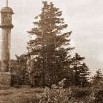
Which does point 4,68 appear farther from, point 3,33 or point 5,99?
point 5,99

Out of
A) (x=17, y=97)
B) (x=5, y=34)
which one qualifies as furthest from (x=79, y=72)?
(x=17, y=97)

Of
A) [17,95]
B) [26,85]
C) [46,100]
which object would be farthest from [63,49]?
[46,100]

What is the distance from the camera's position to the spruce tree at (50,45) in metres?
36.2

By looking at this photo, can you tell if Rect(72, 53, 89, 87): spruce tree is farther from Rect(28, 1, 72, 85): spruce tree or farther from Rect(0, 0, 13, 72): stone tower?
Rect(0, 0, 13, 72): stone tower

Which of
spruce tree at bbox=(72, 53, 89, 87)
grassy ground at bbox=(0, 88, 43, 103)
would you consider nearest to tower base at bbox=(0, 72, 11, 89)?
grassy ground at bbox=(0, 88, 43, 103)

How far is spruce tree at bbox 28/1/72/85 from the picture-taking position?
3622 cm

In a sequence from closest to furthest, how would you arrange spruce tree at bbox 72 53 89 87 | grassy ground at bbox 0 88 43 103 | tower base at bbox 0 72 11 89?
grassy ground at bbox 0 88 43 103 < tower base at bbox 0 72 11 89 < spruce tree at bbox 72 53 89 87

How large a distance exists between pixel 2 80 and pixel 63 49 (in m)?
9.72

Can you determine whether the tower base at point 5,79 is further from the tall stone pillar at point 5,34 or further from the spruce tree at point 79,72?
the spruce tree at point 79,72

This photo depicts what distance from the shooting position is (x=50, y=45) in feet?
123

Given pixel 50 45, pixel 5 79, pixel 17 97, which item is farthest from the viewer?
pixel 50 45

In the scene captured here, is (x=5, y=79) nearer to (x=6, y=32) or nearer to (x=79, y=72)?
(x=6, y=32)

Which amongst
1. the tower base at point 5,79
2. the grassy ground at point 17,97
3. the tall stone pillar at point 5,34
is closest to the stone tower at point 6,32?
the tall stone pillar at point 5,34

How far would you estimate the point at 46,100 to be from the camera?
20.1 meters
